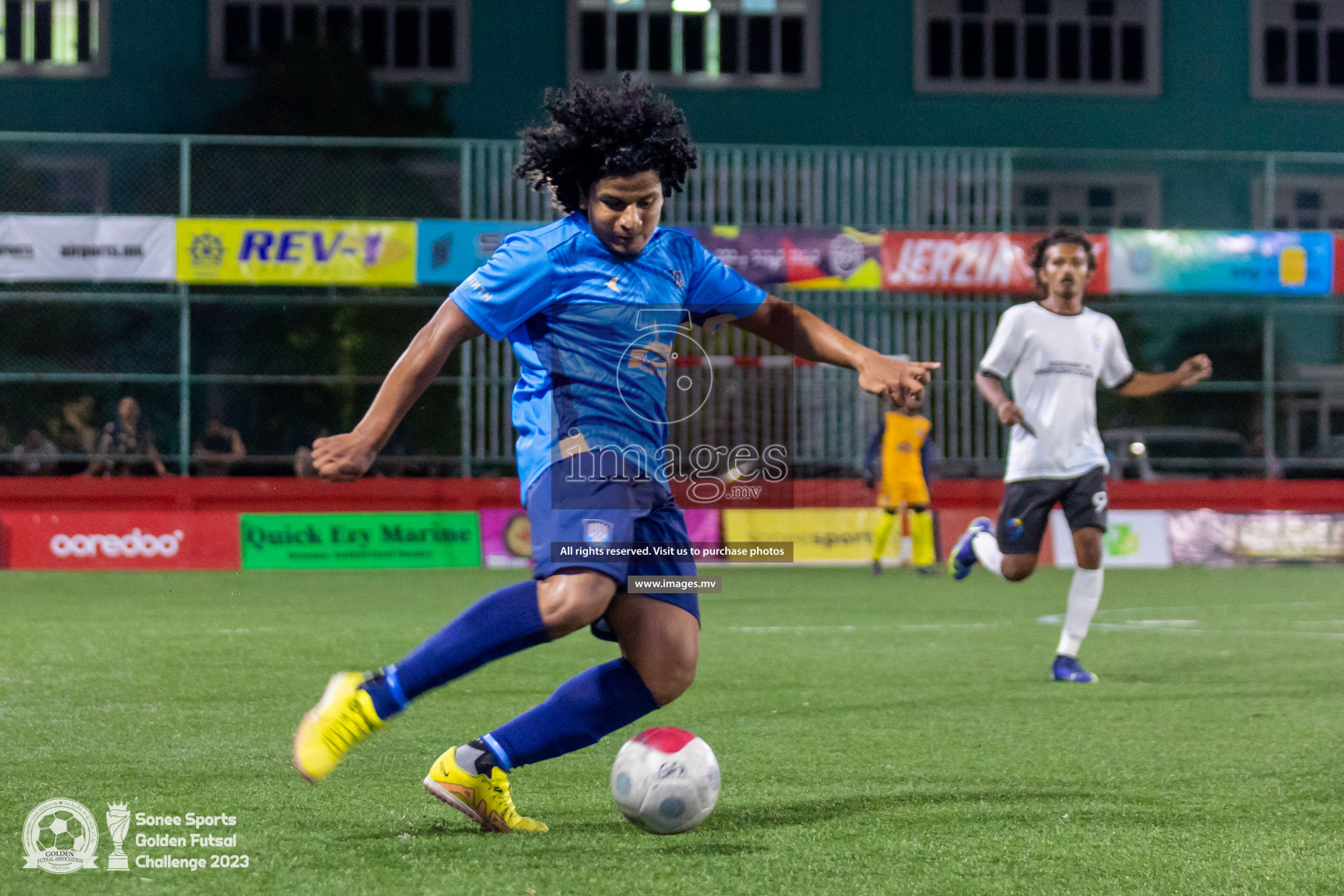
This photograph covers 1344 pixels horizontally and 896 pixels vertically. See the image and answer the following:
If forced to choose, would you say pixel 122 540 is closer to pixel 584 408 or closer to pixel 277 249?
pixel 277 249

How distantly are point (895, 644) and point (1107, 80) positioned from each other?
72.9 ft

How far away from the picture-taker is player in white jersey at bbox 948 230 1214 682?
26.4ft

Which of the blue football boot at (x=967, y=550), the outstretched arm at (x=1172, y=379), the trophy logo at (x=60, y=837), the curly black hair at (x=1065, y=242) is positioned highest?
the curly black hair at (x=1065, y=242)

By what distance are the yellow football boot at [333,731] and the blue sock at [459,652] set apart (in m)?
0.03

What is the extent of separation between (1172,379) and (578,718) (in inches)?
182

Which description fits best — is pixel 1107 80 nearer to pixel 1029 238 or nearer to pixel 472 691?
pixel 1029 238

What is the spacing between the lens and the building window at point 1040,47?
2895 centimetres

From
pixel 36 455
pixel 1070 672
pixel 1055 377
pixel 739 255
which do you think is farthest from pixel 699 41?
pixel 1070 672

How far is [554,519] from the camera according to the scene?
4.02 metres

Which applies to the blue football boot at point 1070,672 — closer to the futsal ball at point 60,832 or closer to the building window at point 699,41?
the futsal ball at point 60,832

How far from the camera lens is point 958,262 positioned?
62.6 ft

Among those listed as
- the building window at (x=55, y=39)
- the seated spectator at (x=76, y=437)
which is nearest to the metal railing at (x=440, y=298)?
the seated spectator at (x=76, y=437)

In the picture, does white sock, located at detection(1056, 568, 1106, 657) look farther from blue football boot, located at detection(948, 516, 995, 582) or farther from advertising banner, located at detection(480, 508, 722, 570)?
advertising banner, located at detection(480, 508, 722, 570)

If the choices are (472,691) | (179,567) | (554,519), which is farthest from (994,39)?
(554,519)
